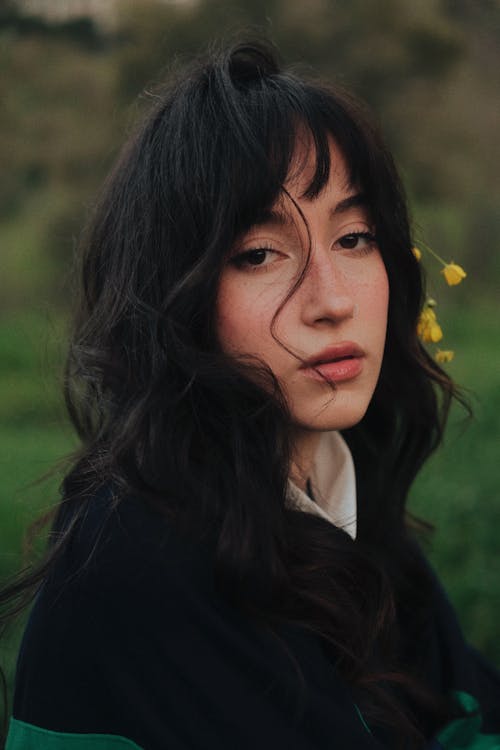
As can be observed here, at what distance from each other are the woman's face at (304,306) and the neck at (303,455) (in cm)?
11

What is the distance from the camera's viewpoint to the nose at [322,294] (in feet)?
5.82

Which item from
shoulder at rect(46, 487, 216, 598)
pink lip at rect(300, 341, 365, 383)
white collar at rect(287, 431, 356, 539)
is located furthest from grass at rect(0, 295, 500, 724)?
pink lip at rect(300, 341, 365, 383)

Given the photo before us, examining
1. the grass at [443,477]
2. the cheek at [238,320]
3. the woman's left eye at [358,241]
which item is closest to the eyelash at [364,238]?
the woman's left eye at [358,241]

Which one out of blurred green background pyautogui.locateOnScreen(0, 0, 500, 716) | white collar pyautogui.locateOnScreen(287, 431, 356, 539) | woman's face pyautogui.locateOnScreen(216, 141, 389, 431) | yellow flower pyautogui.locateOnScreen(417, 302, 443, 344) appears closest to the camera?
woman's face pyautogui.locateOnScreen(216, 141, 389, 431)

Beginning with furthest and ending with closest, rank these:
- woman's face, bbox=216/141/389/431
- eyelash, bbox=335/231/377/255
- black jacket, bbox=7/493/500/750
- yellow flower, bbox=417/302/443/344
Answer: yellow flower, bbox=417/302/443/344 < eyelash, bbox=335/231/377/255 < woman's face, bbox=216/141/389/431 < black jacket, bbox=7/493/500/750

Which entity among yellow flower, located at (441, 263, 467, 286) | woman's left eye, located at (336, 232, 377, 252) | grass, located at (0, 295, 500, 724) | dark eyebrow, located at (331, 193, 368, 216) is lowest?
grass, located at (0, 295, 500, 724)

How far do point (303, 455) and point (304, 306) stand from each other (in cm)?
36

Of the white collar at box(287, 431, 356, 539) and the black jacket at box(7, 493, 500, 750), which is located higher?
the white collar at box(287, 431, 356, 539)

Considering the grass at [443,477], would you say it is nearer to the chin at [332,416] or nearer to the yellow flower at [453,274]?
the chin at [332,416]

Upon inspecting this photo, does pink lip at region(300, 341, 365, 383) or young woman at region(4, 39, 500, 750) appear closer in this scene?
young woman at region(4, 39, 500, 750)

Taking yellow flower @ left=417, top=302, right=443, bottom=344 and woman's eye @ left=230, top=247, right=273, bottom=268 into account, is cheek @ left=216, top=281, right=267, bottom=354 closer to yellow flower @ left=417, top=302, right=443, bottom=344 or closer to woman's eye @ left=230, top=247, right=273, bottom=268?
woman's eye @ left=230, top=247, right=273, bottom=268

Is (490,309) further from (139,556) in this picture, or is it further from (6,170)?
(139,556)

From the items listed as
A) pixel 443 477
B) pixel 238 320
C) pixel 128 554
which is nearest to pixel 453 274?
pixel 238 320

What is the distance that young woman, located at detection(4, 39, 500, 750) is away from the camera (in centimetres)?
169
